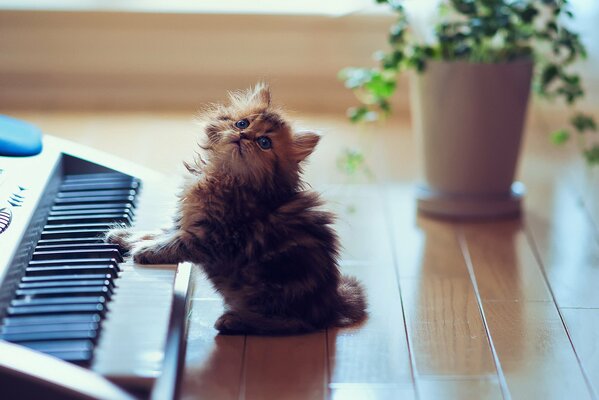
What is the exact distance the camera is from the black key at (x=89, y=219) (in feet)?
6.47

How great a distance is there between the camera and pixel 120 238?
74.5 inches

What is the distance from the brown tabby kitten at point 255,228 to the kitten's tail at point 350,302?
106 millimetres

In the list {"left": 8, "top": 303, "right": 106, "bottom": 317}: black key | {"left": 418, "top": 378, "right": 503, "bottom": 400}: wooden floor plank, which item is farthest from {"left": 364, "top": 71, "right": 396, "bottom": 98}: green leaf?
{"left": 8, "top": 303, "right": 106, "bottom": 317}: black key

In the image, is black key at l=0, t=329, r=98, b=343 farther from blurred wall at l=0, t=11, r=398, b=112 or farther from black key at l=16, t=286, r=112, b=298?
blurred wall at l=0, t=11, r=398, b=112

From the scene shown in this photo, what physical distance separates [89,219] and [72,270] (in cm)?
28

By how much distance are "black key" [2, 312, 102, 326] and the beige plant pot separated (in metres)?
1.39

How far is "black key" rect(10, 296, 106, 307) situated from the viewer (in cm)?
159

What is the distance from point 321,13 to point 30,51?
1.19 m

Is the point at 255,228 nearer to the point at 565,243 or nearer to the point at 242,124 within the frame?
the point at 242,124

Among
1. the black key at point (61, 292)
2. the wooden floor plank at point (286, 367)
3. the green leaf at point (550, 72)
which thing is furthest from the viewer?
the green leaf at point (550, 72)

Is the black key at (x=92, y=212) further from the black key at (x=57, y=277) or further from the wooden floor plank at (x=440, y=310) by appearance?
the wooden floor plank at (x=440, y=310)

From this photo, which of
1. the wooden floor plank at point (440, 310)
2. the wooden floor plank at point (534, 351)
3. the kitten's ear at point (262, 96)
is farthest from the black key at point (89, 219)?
the wooden floor plank at point (534, 351)

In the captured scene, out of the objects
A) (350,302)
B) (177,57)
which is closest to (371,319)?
(350,302)

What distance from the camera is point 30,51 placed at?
3682mm
